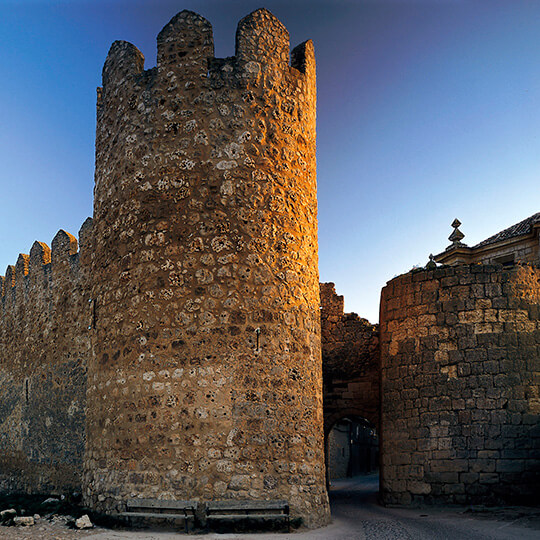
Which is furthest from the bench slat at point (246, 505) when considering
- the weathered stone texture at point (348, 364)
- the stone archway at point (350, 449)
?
the stone archway at point (350, 449)

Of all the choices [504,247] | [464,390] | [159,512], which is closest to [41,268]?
[159,512]

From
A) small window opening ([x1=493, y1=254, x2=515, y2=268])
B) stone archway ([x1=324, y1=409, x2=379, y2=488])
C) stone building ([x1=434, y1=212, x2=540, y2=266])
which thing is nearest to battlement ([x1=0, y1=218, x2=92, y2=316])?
stone archway ([x1=324, y1=409, x2=379, y2=488])

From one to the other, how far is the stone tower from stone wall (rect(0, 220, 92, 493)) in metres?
4.25

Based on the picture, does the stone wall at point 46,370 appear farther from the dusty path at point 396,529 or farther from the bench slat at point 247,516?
the bench slat at point 247,516

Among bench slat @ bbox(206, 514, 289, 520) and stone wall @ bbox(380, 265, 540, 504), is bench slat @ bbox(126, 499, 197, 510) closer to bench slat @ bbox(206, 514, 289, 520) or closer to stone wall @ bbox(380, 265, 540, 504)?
bench slat @ bbox(206, 514, 289, 520)

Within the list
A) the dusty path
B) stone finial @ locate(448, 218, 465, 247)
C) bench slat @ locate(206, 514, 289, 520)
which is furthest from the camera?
stone finial @ locate(448, 218, 465, 247)

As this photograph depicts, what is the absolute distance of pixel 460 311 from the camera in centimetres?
993

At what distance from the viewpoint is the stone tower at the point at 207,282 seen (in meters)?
6.68

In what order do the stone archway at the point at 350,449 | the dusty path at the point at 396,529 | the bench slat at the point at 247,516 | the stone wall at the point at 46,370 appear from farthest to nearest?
the stone archway at the point at 350,449, the stone wall at the point at 46,370, the bench slat at the point at 247,516, the dusty path at the point at 396,529

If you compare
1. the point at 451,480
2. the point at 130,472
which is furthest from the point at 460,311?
the point at 130,472

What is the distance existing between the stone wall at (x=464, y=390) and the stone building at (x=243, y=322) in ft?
0.08

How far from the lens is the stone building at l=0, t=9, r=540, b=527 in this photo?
6734mm

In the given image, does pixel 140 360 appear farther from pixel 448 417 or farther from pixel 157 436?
pixel 448 417

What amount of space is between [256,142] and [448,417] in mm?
5459
